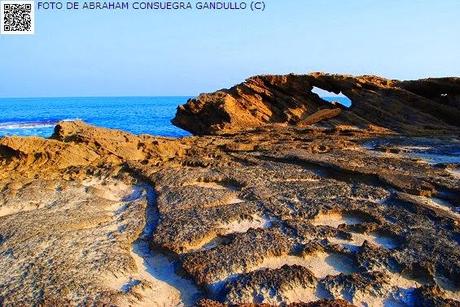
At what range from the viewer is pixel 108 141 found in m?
8.39

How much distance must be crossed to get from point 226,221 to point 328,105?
11.6 metres

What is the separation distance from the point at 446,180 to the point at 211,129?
9.09 m

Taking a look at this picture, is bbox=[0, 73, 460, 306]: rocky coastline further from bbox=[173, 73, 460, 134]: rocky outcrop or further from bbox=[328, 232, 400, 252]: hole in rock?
bbox=[173, 73, 460, 134]: rocky outcrop

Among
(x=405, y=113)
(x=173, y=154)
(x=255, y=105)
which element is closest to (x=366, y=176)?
(x=173, y=154)

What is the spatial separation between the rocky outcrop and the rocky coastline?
136 inches

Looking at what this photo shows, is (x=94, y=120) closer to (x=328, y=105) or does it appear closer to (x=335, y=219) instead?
(x=328, y=105)

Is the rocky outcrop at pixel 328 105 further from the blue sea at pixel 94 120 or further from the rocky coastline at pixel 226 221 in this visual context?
the blue sea at pixel 94 120

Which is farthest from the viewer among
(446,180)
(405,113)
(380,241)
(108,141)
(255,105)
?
(255,105)

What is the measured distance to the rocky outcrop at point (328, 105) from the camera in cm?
1356

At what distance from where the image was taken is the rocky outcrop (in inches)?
534

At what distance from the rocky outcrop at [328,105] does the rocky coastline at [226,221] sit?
3.46 meters

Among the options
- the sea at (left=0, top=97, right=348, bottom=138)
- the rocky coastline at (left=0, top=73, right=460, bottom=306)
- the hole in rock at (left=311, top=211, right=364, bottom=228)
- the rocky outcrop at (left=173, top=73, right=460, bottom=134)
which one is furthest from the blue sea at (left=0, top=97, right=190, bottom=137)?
the hole in rock at (left=311, top=211, right=364, bottom=228)

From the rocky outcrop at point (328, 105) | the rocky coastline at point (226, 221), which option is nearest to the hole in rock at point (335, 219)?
the rocky coastline at point (226, 221)

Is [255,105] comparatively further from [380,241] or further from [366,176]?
[380,241]
